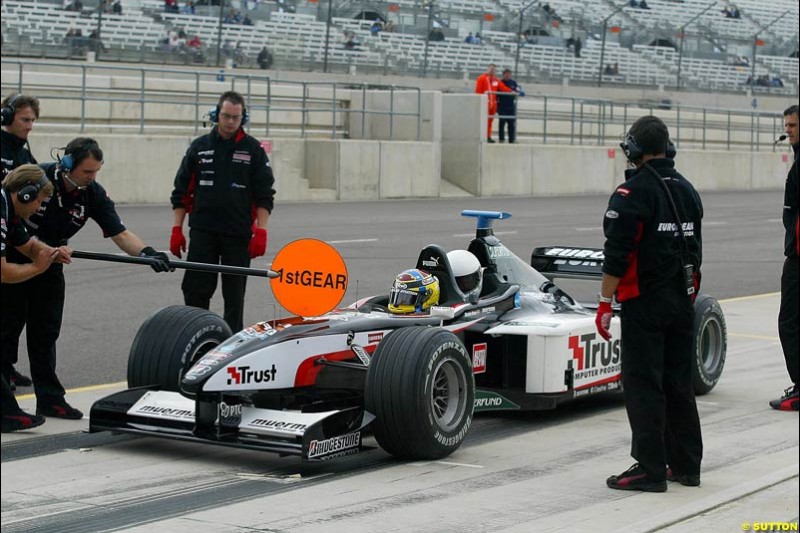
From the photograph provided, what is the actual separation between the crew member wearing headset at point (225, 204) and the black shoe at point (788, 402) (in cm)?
366

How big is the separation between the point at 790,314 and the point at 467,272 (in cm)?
222

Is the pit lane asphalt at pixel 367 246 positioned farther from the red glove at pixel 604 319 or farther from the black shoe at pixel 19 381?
the red glove at pixel 604 319

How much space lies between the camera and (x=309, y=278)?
7789 mm

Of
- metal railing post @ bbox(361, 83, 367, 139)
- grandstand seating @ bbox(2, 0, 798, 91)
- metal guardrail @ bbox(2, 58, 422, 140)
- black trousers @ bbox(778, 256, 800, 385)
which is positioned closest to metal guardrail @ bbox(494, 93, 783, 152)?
metal railing post @ bbox(361, 83, 367, 139)

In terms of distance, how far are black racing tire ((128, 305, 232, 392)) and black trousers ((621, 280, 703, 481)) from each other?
2.55 m

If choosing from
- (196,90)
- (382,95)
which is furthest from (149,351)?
(382,95)

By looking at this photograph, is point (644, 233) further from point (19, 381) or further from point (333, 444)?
point (19, 381)

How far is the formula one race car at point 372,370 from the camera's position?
270 inches

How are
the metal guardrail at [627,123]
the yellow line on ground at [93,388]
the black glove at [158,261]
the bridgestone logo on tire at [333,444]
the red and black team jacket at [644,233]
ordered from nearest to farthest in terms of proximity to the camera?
the red and black team jacket at [644,233] < the bridgestone logo on tire at [333,444] < the black glove at [158,261] < the yellow line on ground at [93,388] < the metal guardrail at [627,123]

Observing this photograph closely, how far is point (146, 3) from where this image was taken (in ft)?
119

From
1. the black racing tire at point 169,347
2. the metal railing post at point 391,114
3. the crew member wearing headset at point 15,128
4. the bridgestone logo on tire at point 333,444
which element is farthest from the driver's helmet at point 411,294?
the metal railing post at point 391,114

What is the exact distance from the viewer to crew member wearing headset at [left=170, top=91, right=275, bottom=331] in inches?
368

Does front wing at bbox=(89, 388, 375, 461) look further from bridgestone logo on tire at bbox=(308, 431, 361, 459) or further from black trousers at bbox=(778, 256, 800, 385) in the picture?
black trousers at bbox=(778, 256, 800, 385)

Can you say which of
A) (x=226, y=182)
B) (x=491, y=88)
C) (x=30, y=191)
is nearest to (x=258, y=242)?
(x=226, y=182)
